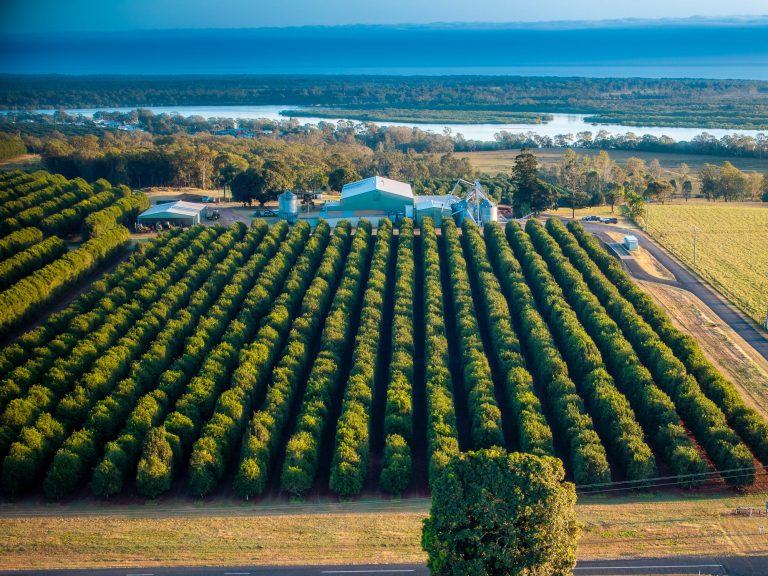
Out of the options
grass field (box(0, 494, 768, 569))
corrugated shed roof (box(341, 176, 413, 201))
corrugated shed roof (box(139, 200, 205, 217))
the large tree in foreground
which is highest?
the large tree in foreground

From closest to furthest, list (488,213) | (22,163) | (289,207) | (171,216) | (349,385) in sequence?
(349,385), (488,213), (171,216), (289,207), (22,163)

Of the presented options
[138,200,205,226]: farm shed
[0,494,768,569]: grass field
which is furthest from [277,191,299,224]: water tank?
[0,494,768,569]: grass field

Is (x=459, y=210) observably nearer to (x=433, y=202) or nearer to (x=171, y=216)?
(x=433, y=202)

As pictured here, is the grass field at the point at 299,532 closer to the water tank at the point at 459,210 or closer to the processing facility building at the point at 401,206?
the processing facility building at the point at 401,206

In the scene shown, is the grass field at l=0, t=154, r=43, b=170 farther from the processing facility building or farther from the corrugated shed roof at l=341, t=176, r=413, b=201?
the corrugated shed roof at l=341, t=176, r=413, b=201

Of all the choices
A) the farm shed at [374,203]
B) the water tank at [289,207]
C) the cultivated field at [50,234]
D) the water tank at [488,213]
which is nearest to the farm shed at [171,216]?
the cultivated field at [50,234]

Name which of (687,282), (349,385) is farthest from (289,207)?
(349,385)
